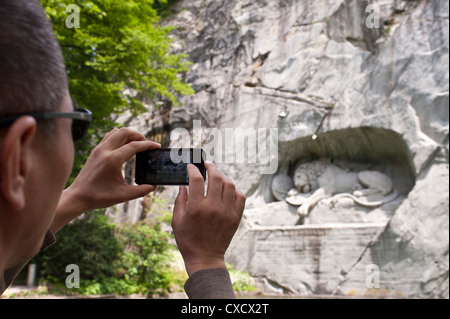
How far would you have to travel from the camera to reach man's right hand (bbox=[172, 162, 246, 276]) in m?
0.68

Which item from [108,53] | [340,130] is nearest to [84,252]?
[108,53]

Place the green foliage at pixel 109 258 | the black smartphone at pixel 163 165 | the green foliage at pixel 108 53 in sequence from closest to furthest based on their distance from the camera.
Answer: the black smartphone at pixel 163 165
the green foliage at pixel 108 53
the green foliage at pixel 109 258

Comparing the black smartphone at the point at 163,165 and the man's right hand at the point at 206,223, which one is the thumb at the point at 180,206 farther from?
the black smartphone at the point at 163,165

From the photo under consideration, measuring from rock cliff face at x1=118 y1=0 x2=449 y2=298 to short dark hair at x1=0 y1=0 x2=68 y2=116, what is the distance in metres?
7.57

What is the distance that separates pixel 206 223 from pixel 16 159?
338 millimetres

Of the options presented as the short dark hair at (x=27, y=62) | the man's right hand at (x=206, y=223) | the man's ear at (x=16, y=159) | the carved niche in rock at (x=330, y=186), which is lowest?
the carved niche in rock at (x=330, y=186)

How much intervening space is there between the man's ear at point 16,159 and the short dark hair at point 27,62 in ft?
0.11

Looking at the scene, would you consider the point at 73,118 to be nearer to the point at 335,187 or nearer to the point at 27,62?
the point at 27,62

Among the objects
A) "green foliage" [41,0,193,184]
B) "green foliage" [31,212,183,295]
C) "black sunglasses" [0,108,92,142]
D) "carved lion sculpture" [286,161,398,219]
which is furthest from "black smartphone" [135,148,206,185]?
"carved lion sculpture" [286,161,398,219]

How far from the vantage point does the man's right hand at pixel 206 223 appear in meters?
0.68

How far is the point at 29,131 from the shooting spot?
44cm

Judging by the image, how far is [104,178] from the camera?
2.85 ft

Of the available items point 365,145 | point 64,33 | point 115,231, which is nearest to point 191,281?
point 64,33

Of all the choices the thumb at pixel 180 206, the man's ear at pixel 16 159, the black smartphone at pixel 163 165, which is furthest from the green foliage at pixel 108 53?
the man's ear at pixel 16 159
